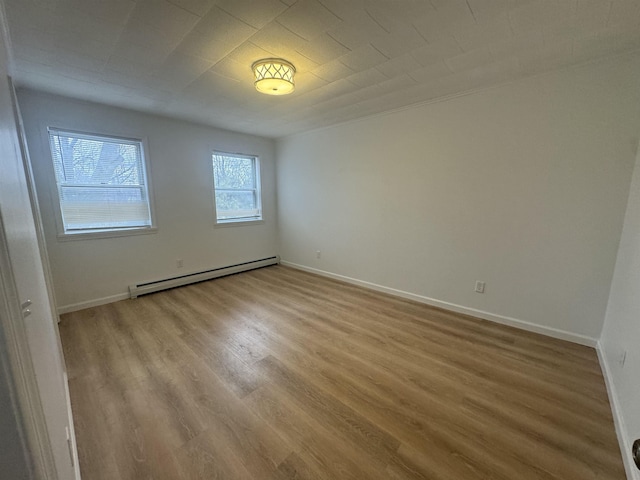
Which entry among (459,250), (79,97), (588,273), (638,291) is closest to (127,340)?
(79,97)

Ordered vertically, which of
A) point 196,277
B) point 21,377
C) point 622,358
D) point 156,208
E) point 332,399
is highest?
point 156,208

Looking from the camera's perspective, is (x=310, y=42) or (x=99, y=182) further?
(x=99, y=182)

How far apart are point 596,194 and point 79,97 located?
5.09 meters

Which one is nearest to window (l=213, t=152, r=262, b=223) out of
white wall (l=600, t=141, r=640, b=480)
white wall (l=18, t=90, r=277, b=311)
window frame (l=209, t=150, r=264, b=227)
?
window frame (l=209, t=150, r=264, b=227)

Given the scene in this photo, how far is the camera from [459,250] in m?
2.89

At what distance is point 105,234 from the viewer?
10.4 ft

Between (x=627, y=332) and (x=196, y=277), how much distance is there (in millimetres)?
4534

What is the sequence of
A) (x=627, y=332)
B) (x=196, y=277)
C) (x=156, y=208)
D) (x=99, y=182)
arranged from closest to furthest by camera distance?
1. (x=627, y=332)
2. (x=99, y=182)
3. (x=156, y=208)
4. (x=196, y=277)

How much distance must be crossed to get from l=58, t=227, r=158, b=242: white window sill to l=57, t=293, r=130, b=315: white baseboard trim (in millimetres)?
765

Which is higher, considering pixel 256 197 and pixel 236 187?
pixel 236 187

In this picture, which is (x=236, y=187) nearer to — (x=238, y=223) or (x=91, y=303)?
(x=238, y=223)

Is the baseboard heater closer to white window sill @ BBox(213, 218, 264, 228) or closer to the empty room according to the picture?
the empty room

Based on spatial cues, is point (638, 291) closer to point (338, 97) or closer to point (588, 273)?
point (588, 273)

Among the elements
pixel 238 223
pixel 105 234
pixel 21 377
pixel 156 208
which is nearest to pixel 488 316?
pixel 21 377
